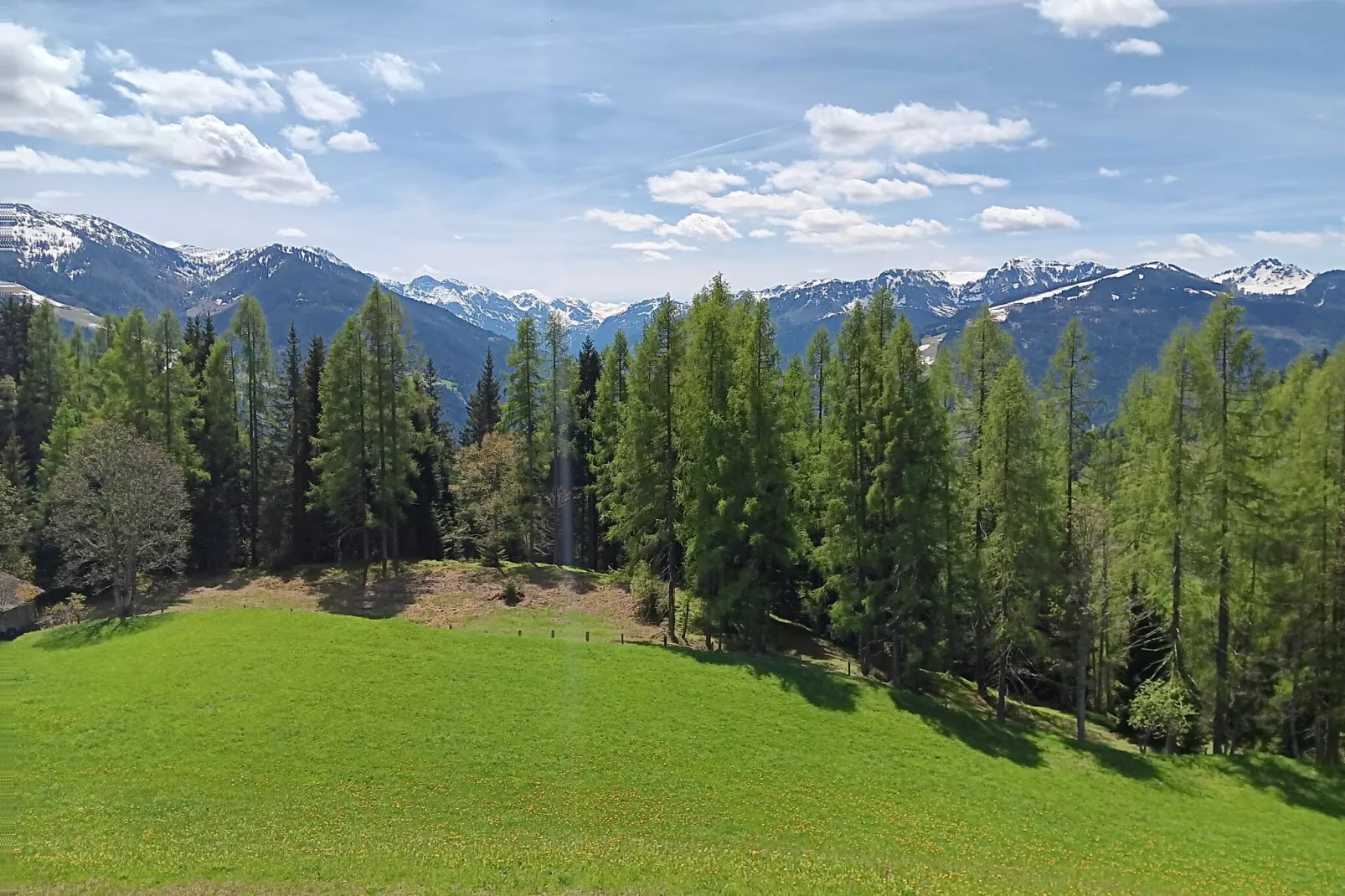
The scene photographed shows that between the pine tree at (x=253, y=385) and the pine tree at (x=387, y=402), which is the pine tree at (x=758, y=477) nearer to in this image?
the pine tree at (x=387, y=402)

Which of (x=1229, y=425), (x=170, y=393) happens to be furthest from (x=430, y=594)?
(x=1229, y=425)

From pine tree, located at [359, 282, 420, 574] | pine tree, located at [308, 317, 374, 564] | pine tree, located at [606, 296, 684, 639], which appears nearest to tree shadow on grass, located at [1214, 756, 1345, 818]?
pine tree, located at [606, 296, 684, 639]

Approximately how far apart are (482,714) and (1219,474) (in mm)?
31435

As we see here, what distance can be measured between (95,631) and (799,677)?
112 ft

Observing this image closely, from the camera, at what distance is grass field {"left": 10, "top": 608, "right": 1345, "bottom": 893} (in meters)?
19.5

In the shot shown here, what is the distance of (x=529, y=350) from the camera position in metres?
55.3

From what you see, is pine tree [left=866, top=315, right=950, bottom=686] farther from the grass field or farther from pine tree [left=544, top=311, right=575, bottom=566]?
pine tree [left=544, top=311, right=575, bottom=566]

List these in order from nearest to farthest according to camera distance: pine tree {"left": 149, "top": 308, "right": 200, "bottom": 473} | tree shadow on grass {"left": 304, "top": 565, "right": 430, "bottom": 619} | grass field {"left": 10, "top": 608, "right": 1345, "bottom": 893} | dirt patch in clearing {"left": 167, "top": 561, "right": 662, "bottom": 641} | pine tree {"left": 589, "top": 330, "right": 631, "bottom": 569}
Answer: grass field {"left": 10, "top": 608, "right": 1345, "bottom": 893}
dirt patch in clearing {"left": 167, "top": 561, "right": 662, "bottom": 641}
tree shadow on grass {"left": 304, "top": 565, "right": 430, "bottom": 619}
pine tree {"left": 589, "top": 330, "right": 631, "bottom": 569}
pine tree {"left": 149, "top": 308, "right": 200, "bottom": 473}

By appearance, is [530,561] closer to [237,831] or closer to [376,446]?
[376,446]

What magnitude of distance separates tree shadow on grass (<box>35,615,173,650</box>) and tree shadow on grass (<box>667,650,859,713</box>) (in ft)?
87.8

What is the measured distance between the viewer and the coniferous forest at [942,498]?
31.4 meters

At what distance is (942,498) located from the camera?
33.3m

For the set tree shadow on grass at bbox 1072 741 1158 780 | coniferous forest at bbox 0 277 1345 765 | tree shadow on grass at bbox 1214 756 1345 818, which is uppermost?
coniferous forest at bbox 0 277 1345 765

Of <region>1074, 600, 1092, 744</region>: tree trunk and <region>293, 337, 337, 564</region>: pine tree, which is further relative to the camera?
<region>293, 337, 337, 564</region>: pine tree
